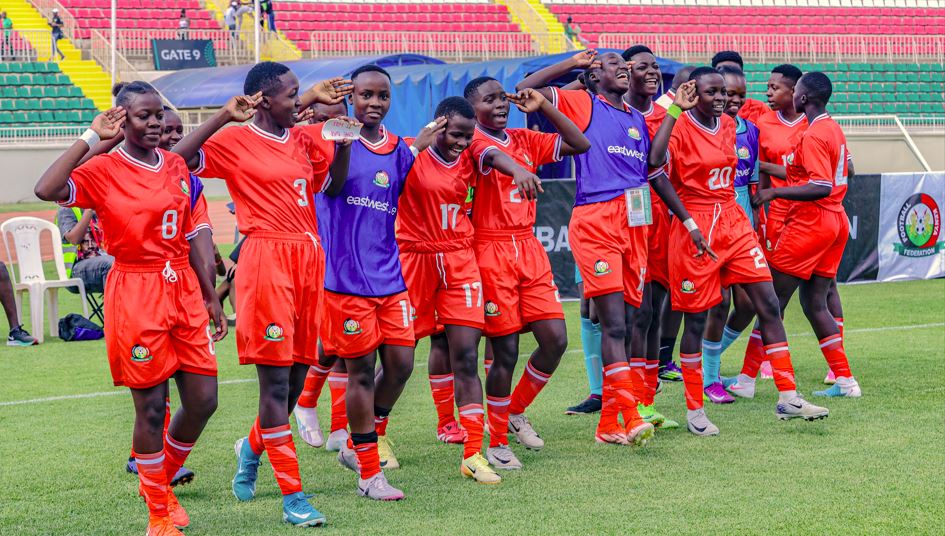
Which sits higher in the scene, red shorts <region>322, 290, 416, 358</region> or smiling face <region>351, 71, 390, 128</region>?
smiling face <region>351, 71, 390, 128</region>

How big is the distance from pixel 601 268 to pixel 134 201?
115 inches

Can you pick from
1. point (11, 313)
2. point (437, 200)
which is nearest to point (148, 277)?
point (437, 200)

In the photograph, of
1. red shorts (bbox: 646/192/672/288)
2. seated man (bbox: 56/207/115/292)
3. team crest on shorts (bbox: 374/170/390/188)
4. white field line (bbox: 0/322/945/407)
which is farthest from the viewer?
seated man (bbox: 56/207/115/292)

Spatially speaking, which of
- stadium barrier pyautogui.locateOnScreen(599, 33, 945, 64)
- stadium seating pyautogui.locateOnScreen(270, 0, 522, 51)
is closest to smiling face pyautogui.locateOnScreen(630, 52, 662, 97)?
stadium barrier pyautogui.locateOnScreen(599, 33, 945, 64)

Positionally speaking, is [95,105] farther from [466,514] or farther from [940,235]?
[466,514]

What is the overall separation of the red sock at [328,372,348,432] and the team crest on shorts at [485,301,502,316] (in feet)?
3.73

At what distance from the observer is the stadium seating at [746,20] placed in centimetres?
3825

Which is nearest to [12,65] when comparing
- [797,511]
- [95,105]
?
[95,105]

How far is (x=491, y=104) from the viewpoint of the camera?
6.32 m

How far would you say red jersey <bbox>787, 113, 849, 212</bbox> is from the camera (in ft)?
26.0

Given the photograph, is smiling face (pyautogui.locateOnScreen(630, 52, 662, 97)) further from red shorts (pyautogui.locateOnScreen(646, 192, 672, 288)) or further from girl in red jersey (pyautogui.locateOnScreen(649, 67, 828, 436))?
red shorts (pyautogui.locateOnScreen(646, 192, 672, 288))

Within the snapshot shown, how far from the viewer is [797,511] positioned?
523 centimetres

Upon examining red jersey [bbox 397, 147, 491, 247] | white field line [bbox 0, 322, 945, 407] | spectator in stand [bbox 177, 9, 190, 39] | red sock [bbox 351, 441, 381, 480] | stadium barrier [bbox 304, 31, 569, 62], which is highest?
spectator in stand [bbox 177, 9, 190, 39]

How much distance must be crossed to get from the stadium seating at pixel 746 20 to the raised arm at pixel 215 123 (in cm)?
3306
